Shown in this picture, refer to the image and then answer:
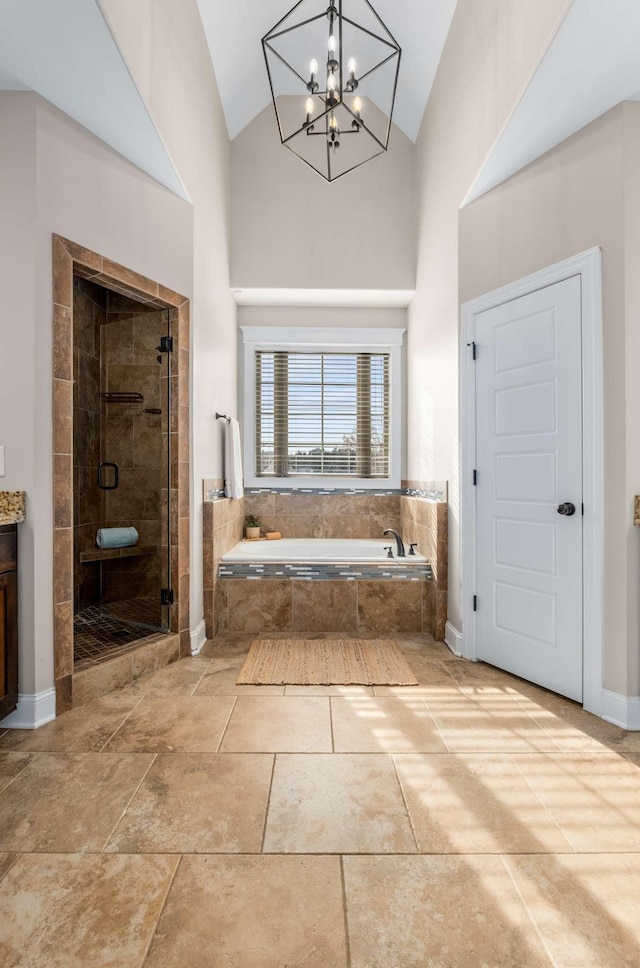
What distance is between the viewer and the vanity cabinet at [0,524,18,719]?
2.04 meters

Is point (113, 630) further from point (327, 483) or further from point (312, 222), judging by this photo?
point (312, 222)

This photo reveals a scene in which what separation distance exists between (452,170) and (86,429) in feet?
10.3

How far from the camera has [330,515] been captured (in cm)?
452

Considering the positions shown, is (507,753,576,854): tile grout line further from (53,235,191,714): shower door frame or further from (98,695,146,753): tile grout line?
(53,235,191,714): shower door frame

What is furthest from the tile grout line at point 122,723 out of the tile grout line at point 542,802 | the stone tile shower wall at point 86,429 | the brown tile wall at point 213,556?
the tile grout line at point 542,802

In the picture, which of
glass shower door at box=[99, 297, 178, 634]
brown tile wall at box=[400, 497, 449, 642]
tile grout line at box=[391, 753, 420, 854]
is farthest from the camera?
glass shower door at box=[99, 297, 178, 634]

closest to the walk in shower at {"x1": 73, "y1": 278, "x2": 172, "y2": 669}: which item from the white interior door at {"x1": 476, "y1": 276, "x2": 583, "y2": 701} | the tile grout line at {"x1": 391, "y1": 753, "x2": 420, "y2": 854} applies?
the tile grout line at {"x1": 391, "y1": 753, "x2": 420, "y2": 854}

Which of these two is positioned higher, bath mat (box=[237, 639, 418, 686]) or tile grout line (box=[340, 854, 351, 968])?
bath mat (box=[237, 639, 418, 686])

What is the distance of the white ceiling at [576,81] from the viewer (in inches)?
68.3

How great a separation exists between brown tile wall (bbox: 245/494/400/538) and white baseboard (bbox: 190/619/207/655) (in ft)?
4.54

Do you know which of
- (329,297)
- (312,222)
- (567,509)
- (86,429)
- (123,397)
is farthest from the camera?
(329,297)

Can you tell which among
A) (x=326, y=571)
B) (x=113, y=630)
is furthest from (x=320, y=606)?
(x=113, y=630)

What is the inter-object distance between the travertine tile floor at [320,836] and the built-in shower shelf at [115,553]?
1.41 meters

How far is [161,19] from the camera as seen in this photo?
242 centimetres
